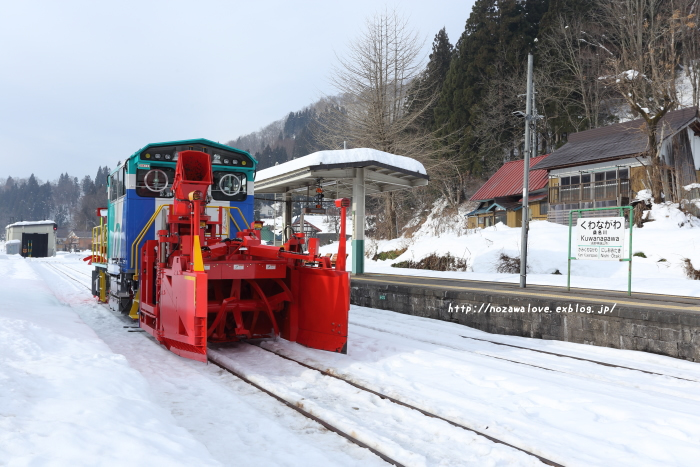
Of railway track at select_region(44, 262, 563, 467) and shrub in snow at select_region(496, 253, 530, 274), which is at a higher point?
shrub in snow at select_region(496, 253, 530, 274)

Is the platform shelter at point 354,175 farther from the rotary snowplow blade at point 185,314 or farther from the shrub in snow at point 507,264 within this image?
the rotary snowplow blade at point 185,314

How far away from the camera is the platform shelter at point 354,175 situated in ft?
51.1

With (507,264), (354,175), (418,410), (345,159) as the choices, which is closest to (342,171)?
(354,175)

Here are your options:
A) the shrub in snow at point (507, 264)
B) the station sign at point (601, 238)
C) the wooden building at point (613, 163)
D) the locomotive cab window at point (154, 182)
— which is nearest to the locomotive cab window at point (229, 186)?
the locomotive cab window at point (154, 182)

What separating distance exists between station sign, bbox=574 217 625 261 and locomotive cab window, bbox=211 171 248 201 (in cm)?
737

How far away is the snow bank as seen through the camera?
3.13 metres

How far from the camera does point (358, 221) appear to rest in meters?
17.3

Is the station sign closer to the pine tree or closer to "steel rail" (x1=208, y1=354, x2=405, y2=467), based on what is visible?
"steel rail" (x1=208, y1=354, x2=405, y2=467)

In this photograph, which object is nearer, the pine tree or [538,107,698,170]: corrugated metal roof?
[538,107,698,170]: corrugated metal roof

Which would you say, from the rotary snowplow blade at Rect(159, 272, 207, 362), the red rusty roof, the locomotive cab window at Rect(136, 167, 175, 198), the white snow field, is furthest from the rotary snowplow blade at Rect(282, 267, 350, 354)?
the red rusty roof

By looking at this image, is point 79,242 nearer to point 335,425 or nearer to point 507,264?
point 507,264

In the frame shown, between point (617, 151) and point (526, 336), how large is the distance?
1041 inches

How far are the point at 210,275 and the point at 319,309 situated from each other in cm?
161

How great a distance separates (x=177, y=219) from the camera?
7516 mm
